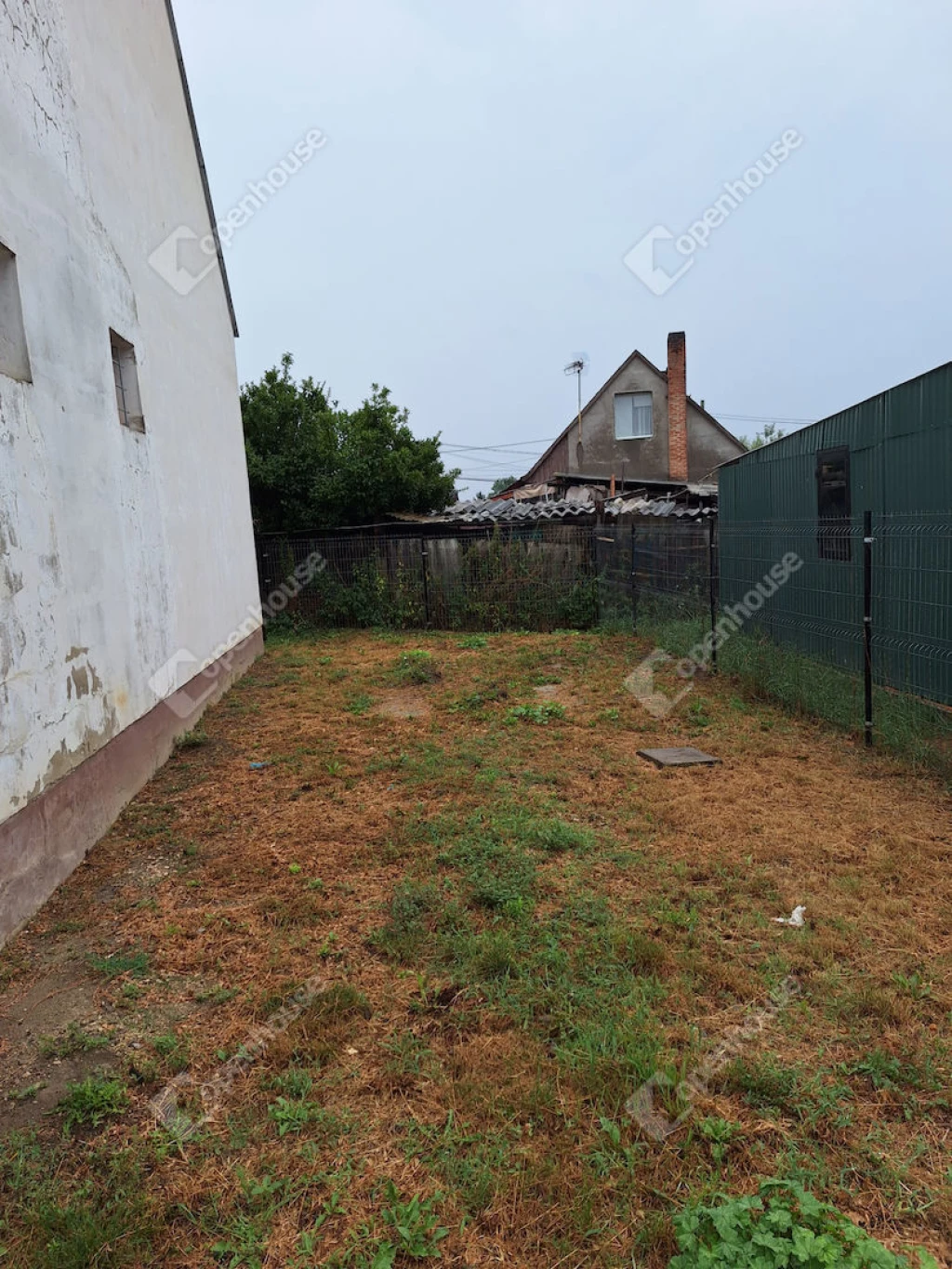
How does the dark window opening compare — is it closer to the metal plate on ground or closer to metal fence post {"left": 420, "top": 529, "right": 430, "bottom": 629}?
the metal plate on ground

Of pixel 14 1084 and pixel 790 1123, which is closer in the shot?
pixel 790 1123

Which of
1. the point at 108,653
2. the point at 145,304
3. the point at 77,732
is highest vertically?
the point at 145,304

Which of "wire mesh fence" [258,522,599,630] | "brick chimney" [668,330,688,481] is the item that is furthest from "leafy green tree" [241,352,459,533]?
"brick chimney" [668,330,688,481]

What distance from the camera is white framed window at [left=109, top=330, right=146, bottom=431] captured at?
17.2 ft

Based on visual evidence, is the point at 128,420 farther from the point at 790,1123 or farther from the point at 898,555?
the point at 898,555

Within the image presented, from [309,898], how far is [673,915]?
1.63 meters

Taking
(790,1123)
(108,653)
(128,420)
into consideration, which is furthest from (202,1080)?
(128,420)

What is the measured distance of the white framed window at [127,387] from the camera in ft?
17.2

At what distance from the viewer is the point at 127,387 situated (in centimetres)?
533

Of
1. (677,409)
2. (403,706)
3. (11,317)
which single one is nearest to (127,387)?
(11,317)

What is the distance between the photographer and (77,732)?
3.75 metres

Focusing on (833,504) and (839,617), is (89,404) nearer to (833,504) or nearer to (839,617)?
(839,617)

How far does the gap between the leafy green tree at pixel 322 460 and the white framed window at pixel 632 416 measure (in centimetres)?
1069

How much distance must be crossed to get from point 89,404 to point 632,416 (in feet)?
67.5
